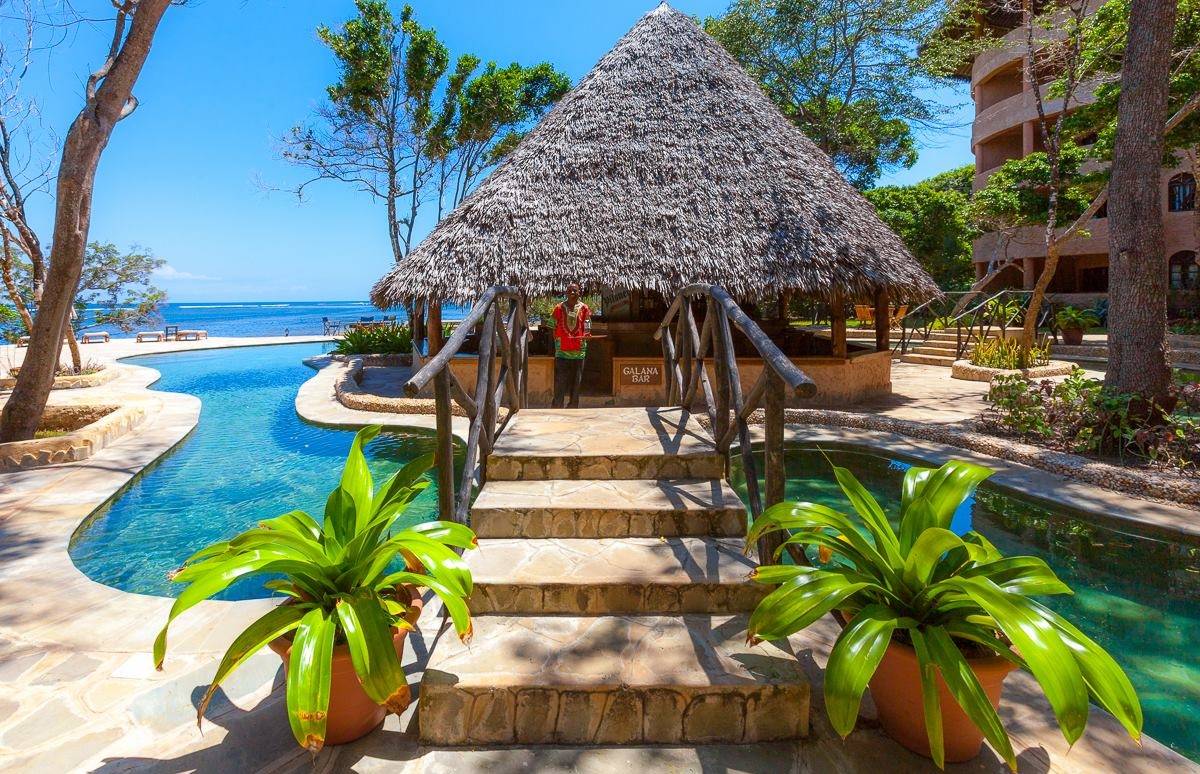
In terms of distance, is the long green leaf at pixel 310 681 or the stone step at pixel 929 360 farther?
the stone step at pixel 929 360

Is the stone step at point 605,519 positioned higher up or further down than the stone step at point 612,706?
higher up

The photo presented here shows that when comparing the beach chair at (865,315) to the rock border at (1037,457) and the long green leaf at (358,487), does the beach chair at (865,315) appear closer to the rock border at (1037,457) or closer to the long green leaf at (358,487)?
the rock border at (1037,457)

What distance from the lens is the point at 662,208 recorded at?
8.51 m

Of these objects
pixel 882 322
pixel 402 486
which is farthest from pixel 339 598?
pixel 882 322

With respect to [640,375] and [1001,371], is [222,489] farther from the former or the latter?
[1001,371]

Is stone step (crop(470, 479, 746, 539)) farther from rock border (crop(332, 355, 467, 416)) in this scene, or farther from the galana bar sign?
the galana bar sign

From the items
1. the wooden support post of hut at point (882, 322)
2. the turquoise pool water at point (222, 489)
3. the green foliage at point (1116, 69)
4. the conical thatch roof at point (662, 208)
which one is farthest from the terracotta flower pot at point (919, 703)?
the green foliage at point (1116, 69)

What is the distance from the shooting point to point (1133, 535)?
3834 mm

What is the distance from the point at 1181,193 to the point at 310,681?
82.6 ft

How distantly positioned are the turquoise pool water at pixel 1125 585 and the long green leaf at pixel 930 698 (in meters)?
1.60

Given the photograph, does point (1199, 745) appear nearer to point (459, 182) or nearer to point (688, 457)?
point (688, 457)

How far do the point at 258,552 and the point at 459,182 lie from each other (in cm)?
2045

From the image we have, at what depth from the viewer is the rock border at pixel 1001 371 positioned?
31.0 feet

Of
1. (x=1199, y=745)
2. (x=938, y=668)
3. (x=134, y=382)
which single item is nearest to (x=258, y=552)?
(x=938, y=668)
